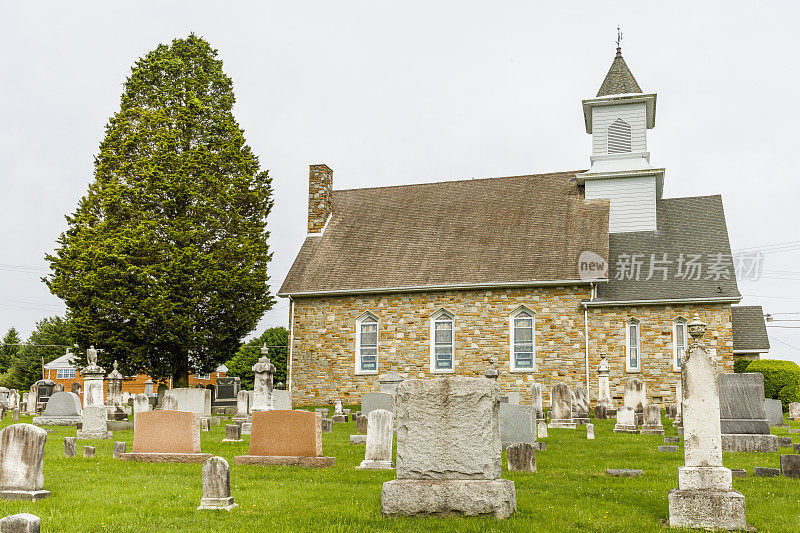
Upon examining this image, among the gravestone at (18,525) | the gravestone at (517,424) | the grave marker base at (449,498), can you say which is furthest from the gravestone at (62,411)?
the gravestone at (18,525)

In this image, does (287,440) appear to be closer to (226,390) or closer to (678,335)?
(226,390)

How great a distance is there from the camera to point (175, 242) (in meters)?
28.8

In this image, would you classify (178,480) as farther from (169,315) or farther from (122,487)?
(169,315)

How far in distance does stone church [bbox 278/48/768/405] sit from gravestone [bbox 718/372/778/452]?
12304 millimetres

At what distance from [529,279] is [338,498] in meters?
19.6

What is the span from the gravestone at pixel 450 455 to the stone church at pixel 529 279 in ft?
65.1

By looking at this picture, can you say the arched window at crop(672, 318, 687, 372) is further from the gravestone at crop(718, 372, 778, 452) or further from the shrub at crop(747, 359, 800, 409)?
the gravestone at crop(718, 372, 778, 452)

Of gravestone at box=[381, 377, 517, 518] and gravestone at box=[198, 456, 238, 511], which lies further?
gravestone at box=[198, 456, 238, 511]

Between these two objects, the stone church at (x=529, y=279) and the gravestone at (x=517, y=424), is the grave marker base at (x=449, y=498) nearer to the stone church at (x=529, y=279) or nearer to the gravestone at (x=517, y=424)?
the gravestone at (x=517, y=424)

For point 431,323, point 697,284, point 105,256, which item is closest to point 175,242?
point 105,256

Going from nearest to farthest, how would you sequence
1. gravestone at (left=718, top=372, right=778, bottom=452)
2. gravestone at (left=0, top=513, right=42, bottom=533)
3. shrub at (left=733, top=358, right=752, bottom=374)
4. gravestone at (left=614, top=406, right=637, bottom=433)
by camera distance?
1. gravestone at (left=0, top=513, right=42, bottom=533)
2. gravestone at (left=718, top=372, right=778, bottom=452)
3. gravestone at (left=614, top=406, right=637, bottom=433)
4. shrub at (left=733, top=358, right=752, bottom=374)

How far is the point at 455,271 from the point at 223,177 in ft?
31.6

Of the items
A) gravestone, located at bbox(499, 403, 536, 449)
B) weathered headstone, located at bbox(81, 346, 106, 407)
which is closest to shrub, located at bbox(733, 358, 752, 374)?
gravestone, located at bbox(499, 403, 536, 449)

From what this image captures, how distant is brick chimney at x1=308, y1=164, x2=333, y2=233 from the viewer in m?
33.3
